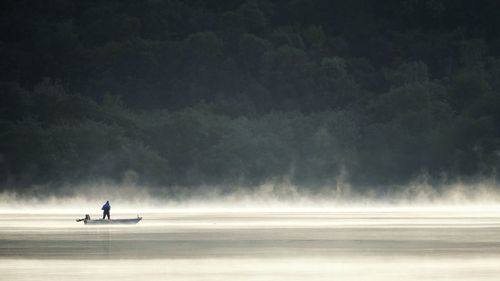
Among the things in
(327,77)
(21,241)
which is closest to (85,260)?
(21,241)

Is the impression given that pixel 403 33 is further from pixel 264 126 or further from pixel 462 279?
pixel 462 279

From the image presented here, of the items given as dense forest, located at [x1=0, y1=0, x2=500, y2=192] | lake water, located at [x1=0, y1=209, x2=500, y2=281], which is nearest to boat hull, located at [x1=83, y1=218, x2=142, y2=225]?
lake water, located at [x1=0, y1=209, x2=500, y2=281]

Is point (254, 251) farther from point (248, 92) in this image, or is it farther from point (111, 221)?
point (248, 92)

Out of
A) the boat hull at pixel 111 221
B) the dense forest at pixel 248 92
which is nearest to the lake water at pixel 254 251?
the boat hull at pixel 111 221

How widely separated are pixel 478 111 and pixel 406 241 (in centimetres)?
9282

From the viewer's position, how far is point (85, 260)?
4581 cm

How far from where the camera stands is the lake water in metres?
40.7

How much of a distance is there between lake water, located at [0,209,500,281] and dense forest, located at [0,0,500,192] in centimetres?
5882

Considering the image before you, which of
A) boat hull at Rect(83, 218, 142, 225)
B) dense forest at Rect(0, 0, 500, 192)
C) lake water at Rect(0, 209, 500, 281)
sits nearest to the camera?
lake water at Rect(0, 209, 500, 281)

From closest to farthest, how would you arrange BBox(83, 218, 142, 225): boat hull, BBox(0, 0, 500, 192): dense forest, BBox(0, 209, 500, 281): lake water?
BBox(0, 209, 500, 281): lake water
BBox(83, 218, 142, 225): boat hull
BBox(0, 0, 500, 192): dense forest

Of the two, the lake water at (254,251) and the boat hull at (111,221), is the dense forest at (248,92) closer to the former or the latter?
the boat hull at (111,221)

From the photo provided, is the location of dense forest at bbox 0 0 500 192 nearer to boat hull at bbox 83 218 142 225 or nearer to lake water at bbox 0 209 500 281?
boat hull at bbox 83 218 142 225

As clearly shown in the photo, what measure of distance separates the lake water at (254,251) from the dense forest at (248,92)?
58823 millimetres

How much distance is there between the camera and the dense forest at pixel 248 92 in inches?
5212
